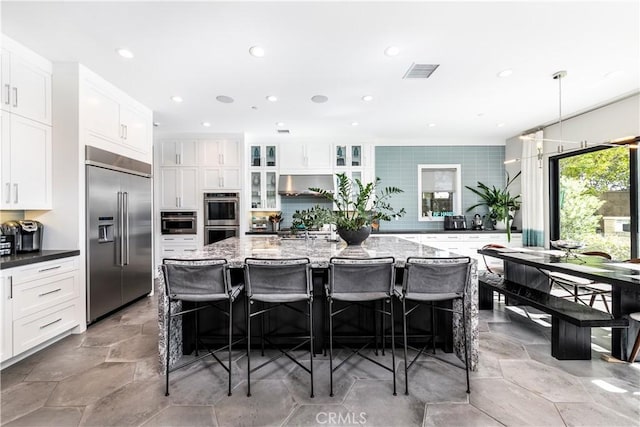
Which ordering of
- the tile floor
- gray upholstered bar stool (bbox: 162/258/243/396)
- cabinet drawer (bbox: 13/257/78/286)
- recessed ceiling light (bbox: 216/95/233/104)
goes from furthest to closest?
recessed ceiling light (bbox: 216/95/233/104) < cabinet drawer (bbox: 13/257/78/286) < gray upholstered bar stool (bbox: 162/258/243/396) < the tile floor

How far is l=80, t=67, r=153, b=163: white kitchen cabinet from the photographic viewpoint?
3.21 metres

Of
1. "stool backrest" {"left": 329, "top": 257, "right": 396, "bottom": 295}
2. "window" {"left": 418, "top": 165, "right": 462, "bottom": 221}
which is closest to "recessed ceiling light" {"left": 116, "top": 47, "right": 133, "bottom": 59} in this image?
"stool backrest" {"left": 329, "top": 257, "right": 396, "bottom": 295}

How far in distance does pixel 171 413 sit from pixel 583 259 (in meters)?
3.91

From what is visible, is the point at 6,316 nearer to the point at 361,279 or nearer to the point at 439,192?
the point at 361,279

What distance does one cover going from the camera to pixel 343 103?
4.15m

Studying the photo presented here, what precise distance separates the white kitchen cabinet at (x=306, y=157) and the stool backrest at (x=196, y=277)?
13.4 ft

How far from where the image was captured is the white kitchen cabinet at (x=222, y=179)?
562 centimetres

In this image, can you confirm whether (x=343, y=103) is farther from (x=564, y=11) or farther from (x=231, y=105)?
(x=564, y=11)

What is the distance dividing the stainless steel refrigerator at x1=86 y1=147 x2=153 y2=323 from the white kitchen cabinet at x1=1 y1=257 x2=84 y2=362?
0.65ft

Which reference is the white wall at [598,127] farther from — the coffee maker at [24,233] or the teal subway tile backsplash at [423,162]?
the coffee maker at [24,233]

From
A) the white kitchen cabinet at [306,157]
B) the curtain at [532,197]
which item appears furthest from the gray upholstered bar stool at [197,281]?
the curtain at [532,197]

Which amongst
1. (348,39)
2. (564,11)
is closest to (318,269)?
(348,39)

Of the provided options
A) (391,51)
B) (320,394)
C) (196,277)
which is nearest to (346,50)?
(391,51)

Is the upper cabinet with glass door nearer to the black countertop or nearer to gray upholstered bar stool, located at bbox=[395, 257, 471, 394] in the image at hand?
gray upholstered bar stool, located at bbox=[395, 257, 471, 394]
